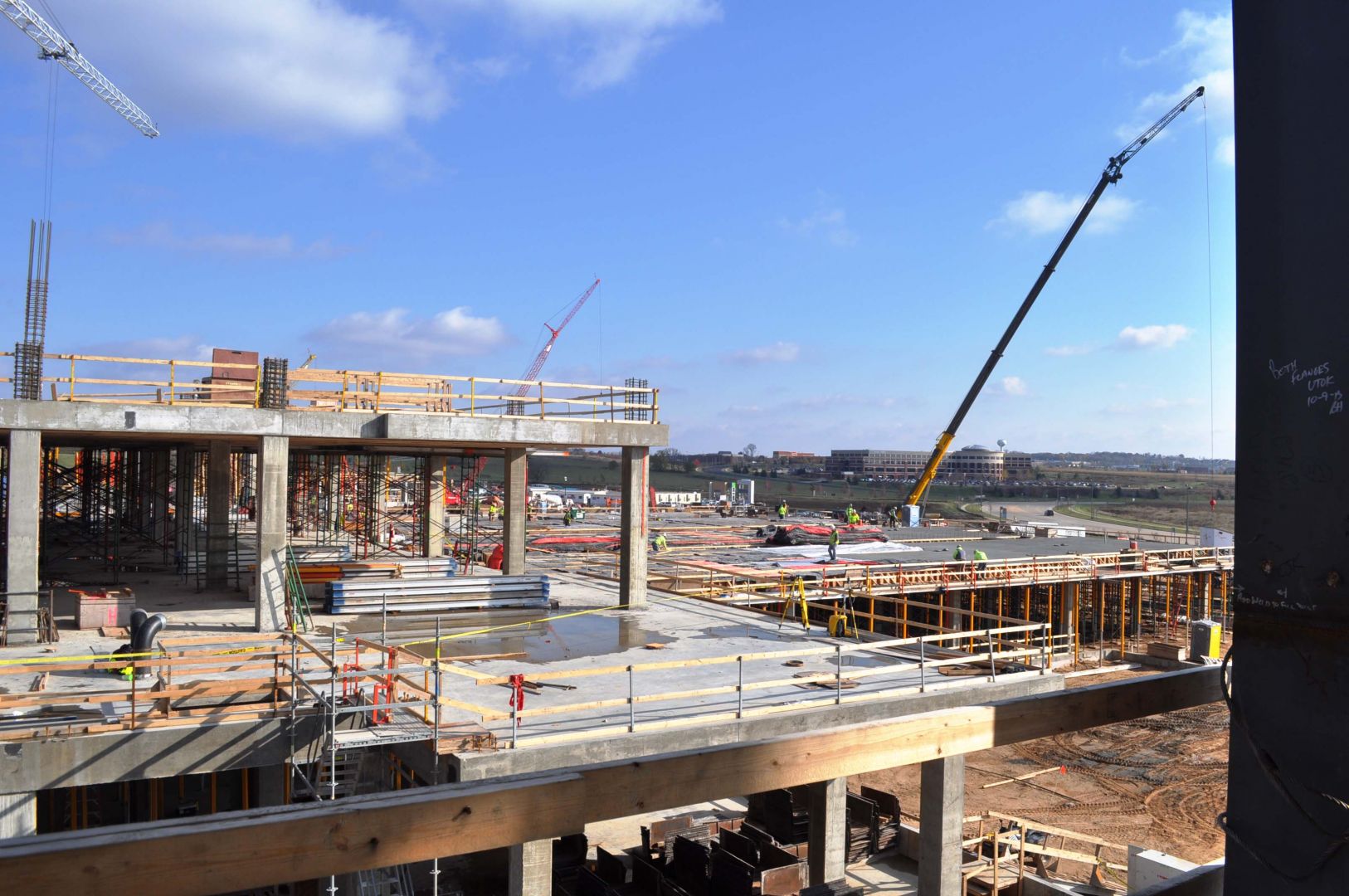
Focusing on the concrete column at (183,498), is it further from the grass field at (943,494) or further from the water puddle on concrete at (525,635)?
the grass field at (943,494)

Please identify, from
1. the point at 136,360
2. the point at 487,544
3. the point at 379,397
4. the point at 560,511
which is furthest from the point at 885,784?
the point at 560,511

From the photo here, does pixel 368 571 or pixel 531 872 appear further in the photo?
pixel 368 571

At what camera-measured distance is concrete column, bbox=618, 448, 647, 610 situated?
79.2ft

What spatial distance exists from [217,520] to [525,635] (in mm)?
10545

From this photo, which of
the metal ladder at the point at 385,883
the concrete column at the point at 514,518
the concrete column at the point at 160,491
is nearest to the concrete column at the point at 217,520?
the concrete column at the point at 514,518

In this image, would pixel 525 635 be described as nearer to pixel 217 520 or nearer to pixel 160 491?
pixel 217 520

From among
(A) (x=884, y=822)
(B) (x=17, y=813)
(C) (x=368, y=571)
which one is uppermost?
(C) (x=368, y=571)

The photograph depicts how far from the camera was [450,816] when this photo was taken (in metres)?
2.95

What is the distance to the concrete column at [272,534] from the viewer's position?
766 inches

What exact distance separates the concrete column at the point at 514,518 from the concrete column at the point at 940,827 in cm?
1804

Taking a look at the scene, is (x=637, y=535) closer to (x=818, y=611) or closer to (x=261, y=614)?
(x=261, y=614)

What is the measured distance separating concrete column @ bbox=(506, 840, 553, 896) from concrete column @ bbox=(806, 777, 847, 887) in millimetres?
5635

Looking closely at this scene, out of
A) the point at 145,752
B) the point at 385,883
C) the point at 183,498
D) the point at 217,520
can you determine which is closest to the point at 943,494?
the point at 183,498

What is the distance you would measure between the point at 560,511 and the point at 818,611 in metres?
50.9
